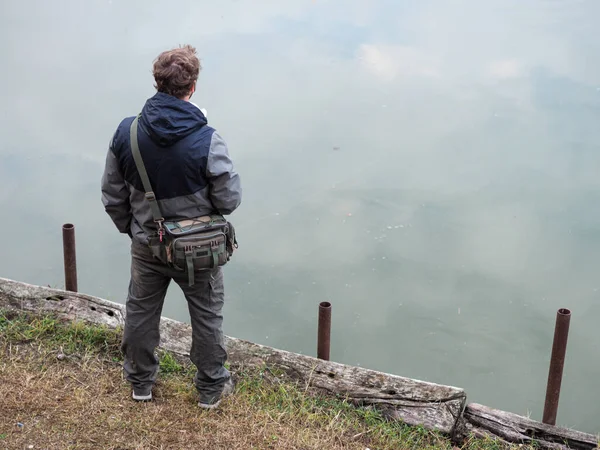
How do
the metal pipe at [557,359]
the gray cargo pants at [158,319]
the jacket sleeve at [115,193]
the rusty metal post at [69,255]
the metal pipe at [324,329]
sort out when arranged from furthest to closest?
the rusty metal post at [69,255] → the metal pipe at [324,329] → the metal pipe at [557,359] → the gray cargo pants at [158,319] → the jacket sleeve at [115,193]

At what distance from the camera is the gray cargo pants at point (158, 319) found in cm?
271

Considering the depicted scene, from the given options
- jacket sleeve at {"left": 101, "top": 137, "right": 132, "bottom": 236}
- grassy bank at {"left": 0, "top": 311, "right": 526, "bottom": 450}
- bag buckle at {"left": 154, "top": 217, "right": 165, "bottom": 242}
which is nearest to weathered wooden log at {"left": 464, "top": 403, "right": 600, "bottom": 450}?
grassy bank at {"left": 0, "top": 311, "right": 526, "bottom": 450}

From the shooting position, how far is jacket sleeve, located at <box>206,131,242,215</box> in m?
2.53

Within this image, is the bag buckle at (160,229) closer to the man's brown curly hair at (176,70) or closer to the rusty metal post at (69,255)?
the man's brown curly hair at (176,70)

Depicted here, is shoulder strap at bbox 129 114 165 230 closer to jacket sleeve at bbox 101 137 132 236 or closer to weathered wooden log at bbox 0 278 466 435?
jacket sleeve at bbox 101 137 132 236

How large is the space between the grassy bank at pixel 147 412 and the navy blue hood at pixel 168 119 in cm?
108

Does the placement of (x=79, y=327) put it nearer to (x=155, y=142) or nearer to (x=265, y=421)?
(x=265, y=421)

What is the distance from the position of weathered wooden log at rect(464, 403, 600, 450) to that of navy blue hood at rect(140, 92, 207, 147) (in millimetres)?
1619

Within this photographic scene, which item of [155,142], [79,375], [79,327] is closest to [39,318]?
[79,327]

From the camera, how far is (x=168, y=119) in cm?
247

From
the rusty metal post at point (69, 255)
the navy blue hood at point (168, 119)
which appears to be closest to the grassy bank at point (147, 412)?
the rusty metal post at point (69, 255)

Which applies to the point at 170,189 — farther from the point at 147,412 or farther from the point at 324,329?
the point at 324,329

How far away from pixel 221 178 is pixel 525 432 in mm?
1599

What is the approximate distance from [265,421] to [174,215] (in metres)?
0.90
